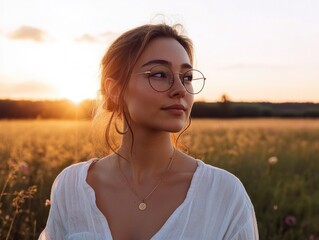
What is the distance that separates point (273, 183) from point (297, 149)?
12.1 feet

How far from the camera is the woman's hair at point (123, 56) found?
2.47 meters

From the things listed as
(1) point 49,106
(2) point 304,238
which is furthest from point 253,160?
(1) point 49,106

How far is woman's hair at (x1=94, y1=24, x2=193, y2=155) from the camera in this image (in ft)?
8.12

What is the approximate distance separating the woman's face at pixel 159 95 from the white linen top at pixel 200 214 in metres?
0.28

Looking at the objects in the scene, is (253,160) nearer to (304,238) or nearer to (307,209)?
(307,209)

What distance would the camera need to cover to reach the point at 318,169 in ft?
28.9

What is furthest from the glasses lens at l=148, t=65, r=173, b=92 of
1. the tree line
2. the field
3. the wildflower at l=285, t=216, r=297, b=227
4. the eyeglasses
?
the tree line

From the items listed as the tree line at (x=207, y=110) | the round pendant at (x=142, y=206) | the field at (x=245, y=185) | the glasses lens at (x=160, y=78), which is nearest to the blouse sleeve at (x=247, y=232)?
the round pendant at (x=142, y=206)

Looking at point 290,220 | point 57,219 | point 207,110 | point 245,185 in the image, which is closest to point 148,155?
point 57,219

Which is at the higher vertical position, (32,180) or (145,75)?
(145,75)

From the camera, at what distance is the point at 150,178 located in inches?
99.0

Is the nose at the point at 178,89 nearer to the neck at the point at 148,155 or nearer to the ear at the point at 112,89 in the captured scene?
the neck at the point at 148,155

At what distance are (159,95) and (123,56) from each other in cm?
31

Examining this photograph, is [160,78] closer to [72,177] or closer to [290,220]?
[72,177]
